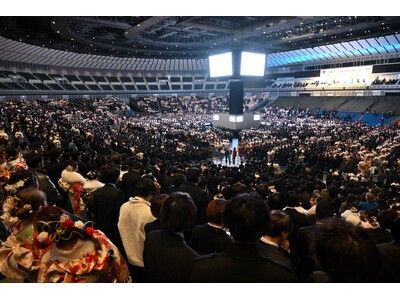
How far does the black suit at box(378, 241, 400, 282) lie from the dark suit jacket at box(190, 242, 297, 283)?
2.45 feet

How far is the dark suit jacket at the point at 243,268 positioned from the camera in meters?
1.95

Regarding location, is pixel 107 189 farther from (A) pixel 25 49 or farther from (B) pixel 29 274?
(A) pixel 25 49

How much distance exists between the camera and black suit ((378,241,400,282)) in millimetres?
2131

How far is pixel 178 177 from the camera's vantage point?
5.61 m

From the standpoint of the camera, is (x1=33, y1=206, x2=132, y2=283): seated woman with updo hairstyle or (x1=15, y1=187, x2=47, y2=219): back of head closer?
(x1=33, y1=206, x2=132, y2=283): seated woman with updo hairstyle

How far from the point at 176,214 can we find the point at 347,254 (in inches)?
50.6

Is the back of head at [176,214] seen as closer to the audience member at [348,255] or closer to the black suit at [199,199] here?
the audience member at [348,255]

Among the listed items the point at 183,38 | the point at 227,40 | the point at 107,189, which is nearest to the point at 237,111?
the point at 227,40

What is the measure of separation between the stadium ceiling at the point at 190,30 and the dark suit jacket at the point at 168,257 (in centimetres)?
2501

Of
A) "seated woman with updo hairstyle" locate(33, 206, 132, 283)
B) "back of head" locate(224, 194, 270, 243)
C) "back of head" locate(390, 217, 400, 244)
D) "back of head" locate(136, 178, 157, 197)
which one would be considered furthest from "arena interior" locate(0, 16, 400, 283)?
"back of head" locate(136, 178, 157, 197)

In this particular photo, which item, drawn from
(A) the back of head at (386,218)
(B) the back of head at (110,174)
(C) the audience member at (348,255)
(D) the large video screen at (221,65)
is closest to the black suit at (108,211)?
(B) the back of head at (110,174)

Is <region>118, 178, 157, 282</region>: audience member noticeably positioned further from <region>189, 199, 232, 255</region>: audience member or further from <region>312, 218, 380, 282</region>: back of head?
<region>312, 218, 380, 282</region>: back of head

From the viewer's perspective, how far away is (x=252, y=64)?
1282 inches
